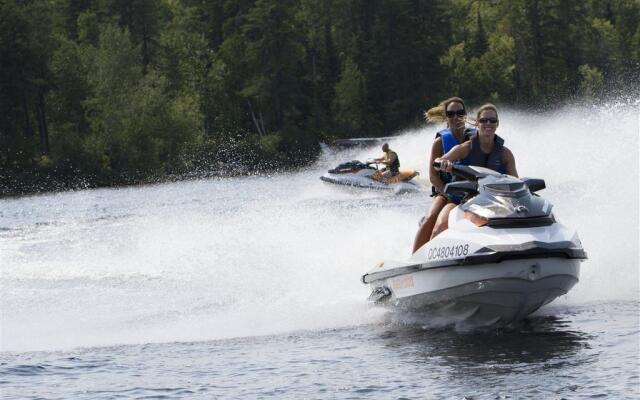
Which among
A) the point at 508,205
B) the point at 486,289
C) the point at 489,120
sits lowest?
the point at 486,289

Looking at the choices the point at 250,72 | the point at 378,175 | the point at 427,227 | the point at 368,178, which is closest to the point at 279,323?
the point at 427,227

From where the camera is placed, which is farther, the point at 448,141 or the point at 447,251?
the point at 448,141

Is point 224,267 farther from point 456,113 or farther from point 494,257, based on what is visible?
point 494,257

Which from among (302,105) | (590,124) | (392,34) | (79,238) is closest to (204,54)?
(302,105)

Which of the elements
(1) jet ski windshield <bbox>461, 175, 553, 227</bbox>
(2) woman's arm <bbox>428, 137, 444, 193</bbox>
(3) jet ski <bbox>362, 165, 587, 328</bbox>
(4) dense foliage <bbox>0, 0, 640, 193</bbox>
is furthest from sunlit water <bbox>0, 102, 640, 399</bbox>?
(4) dense foliage <bbox>0, 0, 640, 193</bbox>

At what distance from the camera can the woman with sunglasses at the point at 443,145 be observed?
31.6 feet

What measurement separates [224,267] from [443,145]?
505cm

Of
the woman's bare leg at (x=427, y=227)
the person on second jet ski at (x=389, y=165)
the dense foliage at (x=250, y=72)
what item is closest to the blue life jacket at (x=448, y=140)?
Result: the woman's bare leg at (x=427, y=227)

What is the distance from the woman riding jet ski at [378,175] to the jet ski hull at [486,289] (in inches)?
705

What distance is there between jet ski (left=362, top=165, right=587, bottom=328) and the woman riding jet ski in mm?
18077

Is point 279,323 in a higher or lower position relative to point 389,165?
lower

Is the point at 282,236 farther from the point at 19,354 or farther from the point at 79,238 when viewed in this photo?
the point at 19,354

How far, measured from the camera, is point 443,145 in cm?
975

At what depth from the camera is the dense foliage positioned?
53.5 meters
